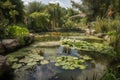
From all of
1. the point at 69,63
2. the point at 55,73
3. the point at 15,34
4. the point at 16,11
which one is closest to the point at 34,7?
the point at 16,11

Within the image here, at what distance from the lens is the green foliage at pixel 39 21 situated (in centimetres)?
1834

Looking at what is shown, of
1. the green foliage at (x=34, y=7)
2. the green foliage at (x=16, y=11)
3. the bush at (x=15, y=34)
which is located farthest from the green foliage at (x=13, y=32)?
the green foliage at (x=34, y=7)

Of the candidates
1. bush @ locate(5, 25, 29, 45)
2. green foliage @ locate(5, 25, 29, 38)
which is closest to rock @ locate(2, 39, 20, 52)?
bush @ locate(5, 25, 29, 45)

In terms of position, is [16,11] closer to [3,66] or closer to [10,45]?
[10,45]

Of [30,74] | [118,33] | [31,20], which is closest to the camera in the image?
[30,74]

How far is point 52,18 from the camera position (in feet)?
74.2

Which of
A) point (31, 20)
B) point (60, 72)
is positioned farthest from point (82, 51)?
point (31, 20)

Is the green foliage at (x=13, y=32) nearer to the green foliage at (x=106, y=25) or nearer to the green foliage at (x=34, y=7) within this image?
the green foliage at (x=106, y=25)

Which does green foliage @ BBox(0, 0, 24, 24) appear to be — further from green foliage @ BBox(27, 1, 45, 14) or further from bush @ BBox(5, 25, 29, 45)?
green foliage @ BBox(27, 1, 45, 14)

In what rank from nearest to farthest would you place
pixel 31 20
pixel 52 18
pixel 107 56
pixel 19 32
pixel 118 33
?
pixel 107 56, pixel 118 33, pixel 19 32, pixel 31 20, pixel 52 18

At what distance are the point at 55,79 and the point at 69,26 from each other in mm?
19257

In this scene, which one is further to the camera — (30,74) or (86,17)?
(86,17)

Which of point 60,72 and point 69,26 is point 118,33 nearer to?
point 60,72

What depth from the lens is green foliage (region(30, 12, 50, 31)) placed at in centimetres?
1834
